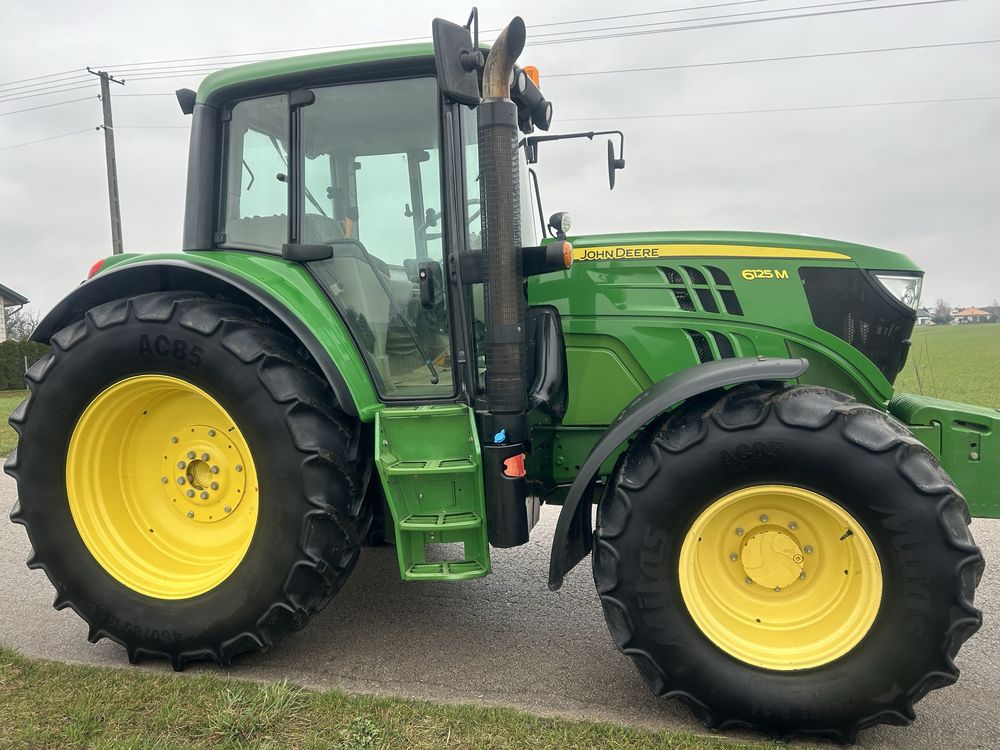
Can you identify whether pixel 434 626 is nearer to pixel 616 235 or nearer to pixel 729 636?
pixel 729 636

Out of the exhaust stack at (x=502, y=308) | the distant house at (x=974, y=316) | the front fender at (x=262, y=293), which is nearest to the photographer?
the exhaust stack at (x=502, y=308)

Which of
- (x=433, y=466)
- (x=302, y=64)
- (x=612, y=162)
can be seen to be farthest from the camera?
(x=612, y=162)

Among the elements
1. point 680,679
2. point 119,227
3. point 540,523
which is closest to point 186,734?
point 680,679

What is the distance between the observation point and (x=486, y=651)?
2.86 meters

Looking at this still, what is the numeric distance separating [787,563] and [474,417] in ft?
3.94

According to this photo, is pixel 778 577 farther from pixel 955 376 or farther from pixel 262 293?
pixel 955 376

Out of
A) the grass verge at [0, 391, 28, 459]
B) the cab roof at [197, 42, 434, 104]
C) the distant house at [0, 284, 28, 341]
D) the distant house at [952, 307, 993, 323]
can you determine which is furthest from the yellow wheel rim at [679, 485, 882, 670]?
the distant house at [952, 307, 993, 323]

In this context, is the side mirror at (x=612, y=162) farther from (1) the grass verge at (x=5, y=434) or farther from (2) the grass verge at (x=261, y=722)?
(1) the grass verge at (x=5, y=434)

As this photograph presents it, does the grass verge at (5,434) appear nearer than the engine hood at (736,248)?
No

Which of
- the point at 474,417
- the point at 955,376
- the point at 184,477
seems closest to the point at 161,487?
the point at 184,477

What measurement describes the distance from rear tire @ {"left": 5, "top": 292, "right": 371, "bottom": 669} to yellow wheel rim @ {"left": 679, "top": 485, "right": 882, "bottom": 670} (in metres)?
1.28

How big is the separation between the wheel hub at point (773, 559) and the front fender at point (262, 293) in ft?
Result: 4.75

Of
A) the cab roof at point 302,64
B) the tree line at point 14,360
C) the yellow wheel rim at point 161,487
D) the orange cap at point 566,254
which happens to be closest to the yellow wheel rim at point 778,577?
the orange cap at point 566,254

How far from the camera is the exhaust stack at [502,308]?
2451 mm
